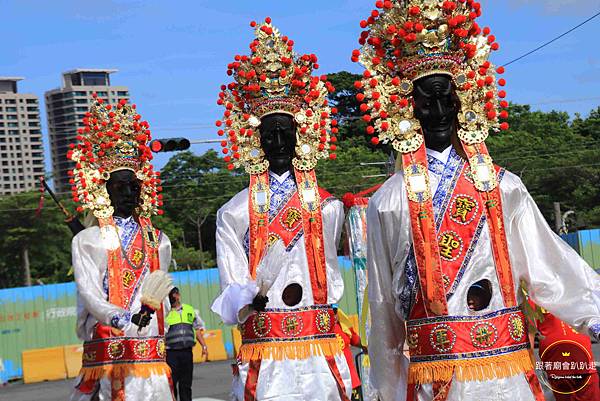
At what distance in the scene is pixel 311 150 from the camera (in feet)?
27.4

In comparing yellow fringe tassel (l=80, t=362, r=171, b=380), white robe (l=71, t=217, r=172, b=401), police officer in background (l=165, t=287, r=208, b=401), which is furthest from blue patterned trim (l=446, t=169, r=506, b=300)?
police officer in background (l=165, t=287, r=208, b=401)

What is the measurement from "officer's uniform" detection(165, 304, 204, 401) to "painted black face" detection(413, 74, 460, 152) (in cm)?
1008

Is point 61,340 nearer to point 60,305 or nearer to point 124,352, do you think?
point 60,305

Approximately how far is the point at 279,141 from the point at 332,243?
85cm

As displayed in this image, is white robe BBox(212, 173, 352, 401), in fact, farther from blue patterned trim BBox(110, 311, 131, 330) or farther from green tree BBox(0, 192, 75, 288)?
green tree BBox(0, 192, 75, 288)

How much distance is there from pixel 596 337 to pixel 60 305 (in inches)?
944

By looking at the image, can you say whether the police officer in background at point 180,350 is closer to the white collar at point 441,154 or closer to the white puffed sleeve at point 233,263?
the white puffed sleeve at point 233,263

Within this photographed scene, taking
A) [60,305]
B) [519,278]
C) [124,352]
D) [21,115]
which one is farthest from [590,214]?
[21,115]

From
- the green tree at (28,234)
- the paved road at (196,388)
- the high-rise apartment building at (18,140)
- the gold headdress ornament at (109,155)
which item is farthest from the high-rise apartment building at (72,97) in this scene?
the gold headdress ornament at (109,155)

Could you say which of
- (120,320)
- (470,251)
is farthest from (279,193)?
(470,251)

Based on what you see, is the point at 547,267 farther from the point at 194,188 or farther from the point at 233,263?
the point at 194,188

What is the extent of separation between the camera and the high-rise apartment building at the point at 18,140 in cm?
7212

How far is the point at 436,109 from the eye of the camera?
547cm

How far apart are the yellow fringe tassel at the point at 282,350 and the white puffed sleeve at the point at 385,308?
7.71ft
